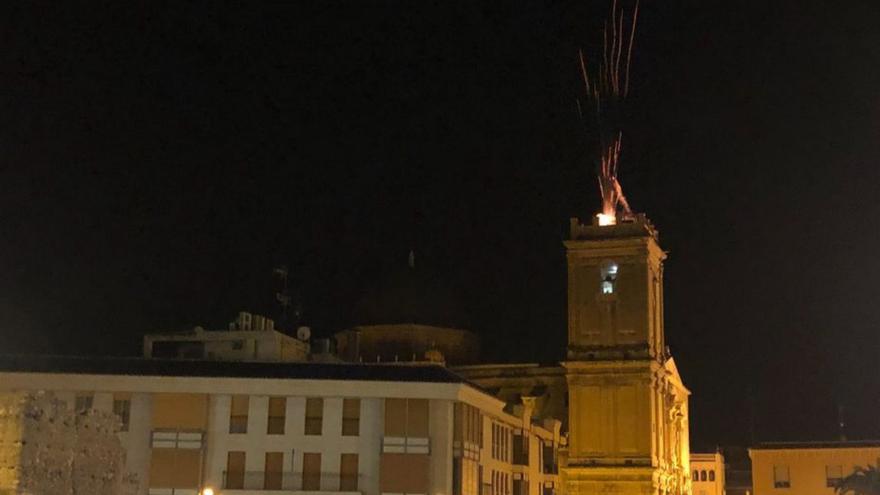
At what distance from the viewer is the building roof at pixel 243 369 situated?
54.4m

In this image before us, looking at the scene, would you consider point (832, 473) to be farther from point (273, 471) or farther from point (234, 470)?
point (234, 470)

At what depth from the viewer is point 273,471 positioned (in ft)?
175

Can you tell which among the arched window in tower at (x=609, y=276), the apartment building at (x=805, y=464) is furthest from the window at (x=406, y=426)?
the apartment building at (x=805, y=464)

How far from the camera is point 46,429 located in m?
25.9

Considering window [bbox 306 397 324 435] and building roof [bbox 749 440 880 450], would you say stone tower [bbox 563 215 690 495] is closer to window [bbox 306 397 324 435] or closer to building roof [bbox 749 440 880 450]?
building roof [bbox 749 440 880 450]

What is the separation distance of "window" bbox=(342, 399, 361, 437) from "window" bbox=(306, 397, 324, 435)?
3.16ft

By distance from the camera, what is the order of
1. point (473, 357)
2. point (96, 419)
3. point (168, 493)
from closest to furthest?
point (96, 419)
point (168, 493)
point (473, 357)

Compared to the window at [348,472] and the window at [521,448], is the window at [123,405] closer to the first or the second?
the window at [348,472]

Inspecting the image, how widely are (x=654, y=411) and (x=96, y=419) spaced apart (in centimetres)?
5608

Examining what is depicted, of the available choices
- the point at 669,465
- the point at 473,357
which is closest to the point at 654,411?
the point at 669,465

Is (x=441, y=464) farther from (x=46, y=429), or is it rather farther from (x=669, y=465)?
(x=669, y=465)

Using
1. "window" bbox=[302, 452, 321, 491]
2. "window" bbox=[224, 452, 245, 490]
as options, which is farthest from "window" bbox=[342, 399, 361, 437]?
"window" bbox=[224, 452, 245, 490]

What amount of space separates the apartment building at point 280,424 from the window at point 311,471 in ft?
0.14

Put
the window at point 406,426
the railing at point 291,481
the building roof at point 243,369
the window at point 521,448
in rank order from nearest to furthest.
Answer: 1. the railing at point 291,481
2. the window at point 406,426
3. the building roof at point 243,369
4. the window at point 521,448
